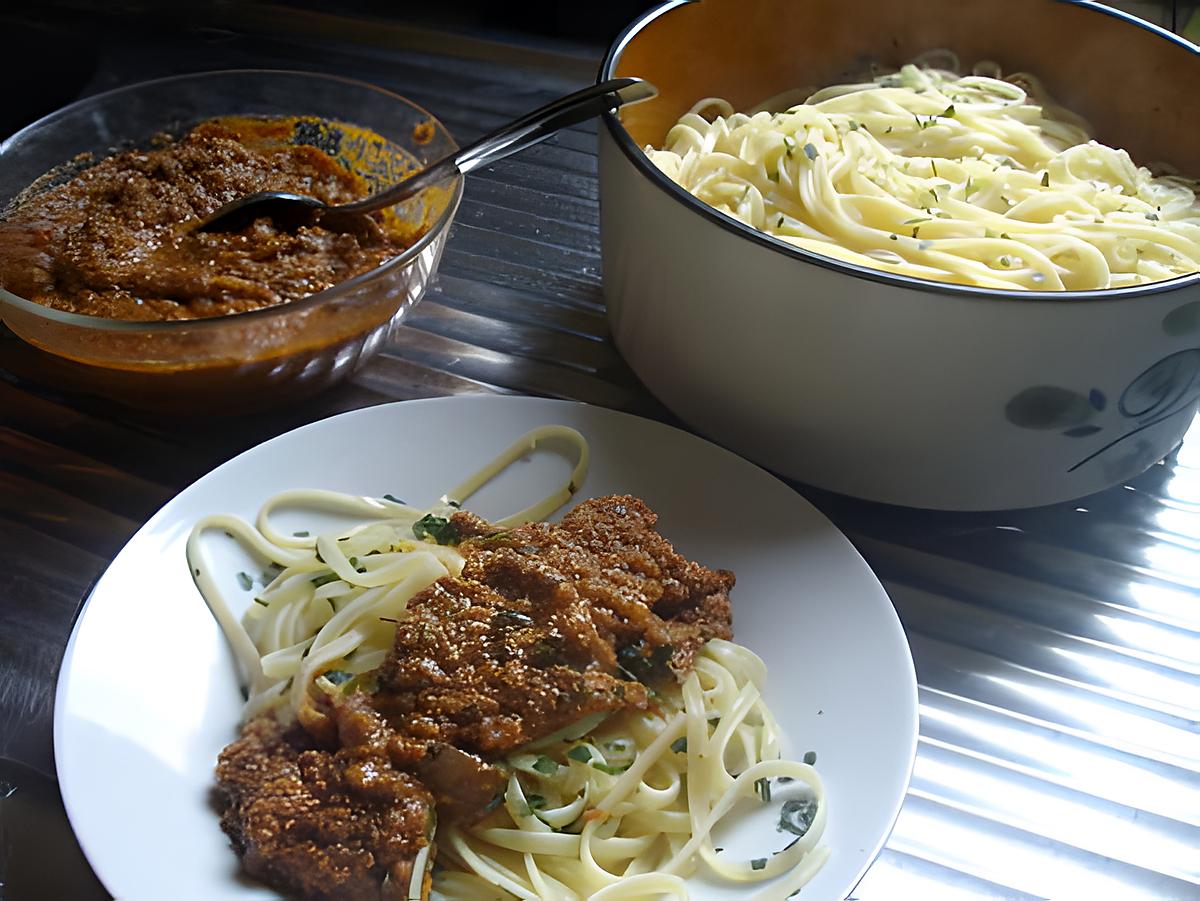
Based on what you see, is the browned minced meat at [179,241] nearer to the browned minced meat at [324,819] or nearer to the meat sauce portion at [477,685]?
the meat sauce portion at [477,685]

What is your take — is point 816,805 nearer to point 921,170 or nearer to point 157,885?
point 157,885

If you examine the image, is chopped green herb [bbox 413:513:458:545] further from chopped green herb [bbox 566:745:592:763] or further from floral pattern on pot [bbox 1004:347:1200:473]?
floral pattern on pot [bbox 1004:347:1200:473]

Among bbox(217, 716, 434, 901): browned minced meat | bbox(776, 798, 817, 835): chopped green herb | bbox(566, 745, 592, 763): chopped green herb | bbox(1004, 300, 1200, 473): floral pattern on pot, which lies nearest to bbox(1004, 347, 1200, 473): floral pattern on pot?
bbox(1004, 300, 1200, 473): floral pattern on pot

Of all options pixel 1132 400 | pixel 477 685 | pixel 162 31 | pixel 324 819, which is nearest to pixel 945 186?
pixel 1132 400

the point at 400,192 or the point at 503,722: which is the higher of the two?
the point at 400,192

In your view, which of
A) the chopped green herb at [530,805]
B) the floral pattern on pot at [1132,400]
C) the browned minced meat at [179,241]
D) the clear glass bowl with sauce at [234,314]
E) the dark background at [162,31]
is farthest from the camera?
the dark background at [162,31]

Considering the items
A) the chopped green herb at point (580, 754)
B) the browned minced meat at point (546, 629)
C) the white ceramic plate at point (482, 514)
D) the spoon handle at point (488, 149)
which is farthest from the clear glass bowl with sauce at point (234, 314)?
the chopped green herb at point (580, 754)

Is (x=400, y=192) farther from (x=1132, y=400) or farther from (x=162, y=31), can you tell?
(x=162, y=31)
